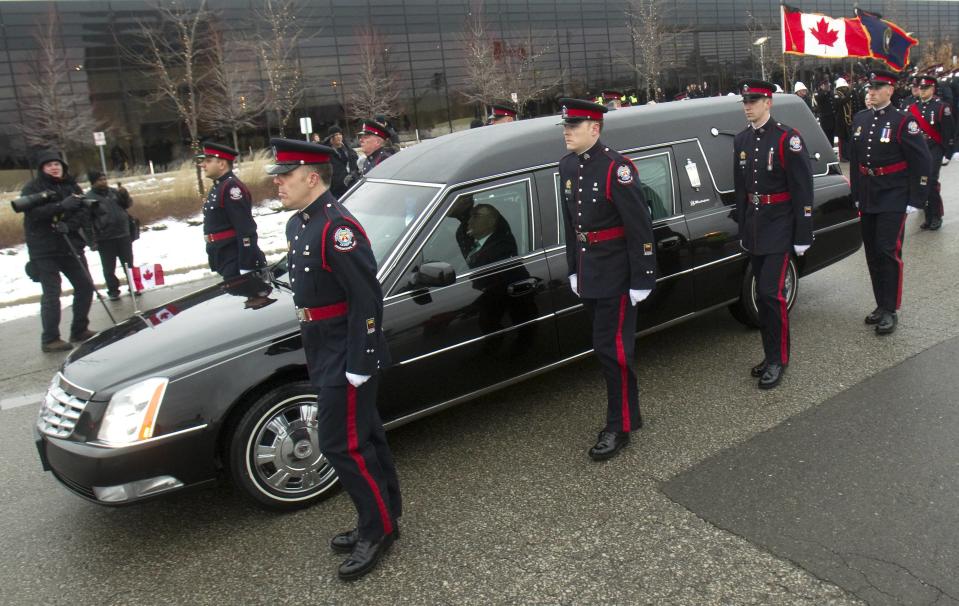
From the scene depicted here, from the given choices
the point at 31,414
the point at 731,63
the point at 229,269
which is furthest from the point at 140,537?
the point at 731,63

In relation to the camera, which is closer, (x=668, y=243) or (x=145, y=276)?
(x=668, y=243)

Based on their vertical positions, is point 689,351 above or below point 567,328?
below

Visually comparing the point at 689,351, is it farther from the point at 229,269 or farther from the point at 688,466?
the point at 229,269

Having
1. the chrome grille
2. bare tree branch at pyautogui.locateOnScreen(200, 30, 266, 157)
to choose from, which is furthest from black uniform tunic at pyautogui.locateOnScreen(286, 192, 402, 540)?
bare tree branch at pyautogui.locateOnScreen(200, 30, 266, 157)

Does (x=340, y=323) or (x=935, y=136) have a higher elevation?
(x=340, y=323)

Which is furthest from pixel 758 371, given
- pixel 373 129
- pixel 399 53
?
pixel 399 53

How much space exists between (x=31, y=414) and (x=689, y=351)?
4933 millimetres

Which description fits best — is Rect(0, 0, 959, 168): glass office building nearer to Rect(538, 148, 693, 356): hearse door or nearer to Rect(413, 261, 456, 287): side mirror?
Rect(538, 148, 693, 356): hearse door

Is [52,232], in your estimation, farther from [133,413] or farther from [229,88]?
[229,88]

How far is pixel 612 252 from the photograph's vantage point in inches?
161

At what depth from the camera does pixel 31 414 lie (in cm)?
554

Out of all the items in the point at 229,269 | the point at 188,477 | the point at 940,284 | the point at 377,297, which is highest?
the point at 377,297

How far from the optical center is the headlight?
337 cm

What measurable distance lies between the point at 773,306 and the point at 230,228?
4314 millimetres
